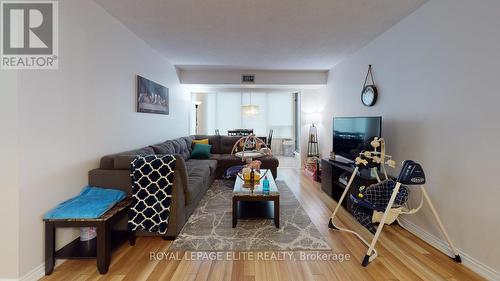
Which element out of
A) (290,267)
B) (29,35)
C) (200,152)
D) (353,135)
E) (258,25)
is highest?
(258,25)

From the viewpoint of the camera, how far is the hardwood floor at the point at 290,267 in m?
1.91

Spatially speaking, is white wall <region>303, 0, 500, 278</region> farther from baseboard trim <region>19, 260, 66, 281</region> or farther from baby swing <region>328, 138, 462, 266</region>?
baseboard trim <region>19, 260, 66, 281</region>

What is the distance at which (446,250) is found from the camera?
7.38ft

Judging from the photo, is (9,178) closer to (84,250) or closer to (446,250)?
(84,250)

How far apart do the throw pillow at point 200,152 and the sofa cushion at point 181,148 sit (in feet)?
0.51

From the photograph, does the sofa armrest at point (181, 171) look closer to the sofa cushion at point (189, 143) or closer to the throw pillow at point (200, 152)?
the throw pillow at point (200, 152)

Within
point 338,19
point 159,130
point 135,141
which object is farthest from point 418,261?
point 159,130

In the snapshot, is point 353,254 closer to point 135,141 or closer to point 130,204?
point 130,204

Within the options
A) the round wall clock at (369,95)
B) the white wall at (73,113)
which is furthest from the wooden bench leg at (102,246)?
the round wall clock at (369,95)

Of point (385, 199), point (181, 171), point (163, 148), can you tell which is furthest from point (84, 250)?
point (385, 199)

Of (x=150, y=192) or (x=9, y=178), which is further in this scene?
(x=150, y=192)

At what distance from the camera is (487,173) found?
6.29 ft

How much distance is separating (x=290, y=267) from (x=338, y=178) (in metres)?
2.16

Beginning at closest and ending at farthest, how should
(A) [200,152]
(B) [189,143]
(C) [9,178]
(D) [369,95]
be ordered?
(C) [9,178]
(D) [369,95]
(A) [200,152]
(B) [189,143]
